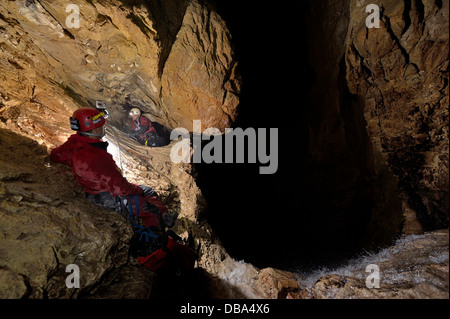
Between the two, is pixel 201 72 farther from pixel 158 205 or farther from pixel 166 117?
pixel 158 205

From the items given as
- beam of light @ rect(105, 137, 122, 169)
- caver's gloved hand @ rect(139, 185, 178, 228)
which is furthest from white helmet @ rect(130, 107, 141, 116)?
caver's gloved hand @ rect(139, 185, 178, 228)

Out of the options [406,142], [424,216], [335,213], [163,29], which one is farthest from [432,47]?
[335,213]

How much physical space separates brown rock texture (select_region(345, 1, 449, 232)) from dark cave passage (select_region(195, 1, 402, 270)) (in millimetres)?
1501

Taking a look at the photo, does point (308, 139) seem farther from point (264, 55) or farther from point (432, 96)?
point (432, 96)

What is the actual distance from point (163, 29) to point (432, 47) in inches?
171

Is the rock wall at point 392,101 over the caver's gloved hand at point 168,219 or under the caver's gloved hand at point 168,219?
over

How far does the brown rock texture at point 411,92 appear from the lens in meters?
3.64

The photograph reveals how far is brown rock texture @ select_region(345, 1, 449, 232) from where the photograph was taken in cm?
364

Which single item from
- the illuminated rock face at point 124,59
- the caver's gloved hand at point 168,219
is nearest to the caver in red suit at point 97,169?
the caver's gloved hand at point 168,219

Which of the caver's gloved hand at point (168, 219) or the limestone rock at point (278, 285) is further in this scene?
the caver's gloved hand at point (168, 219)

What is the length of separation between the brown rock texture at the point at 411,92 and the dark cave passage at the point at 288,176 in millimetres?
1501

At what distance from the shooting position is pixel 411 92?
4.07 meters

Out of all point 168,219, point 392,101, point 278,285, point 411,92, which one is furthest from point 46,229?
point 392,101

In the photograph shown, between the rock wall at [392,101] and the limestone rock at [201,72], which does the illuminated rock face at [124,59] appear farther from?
the rock wall at [392,101]
